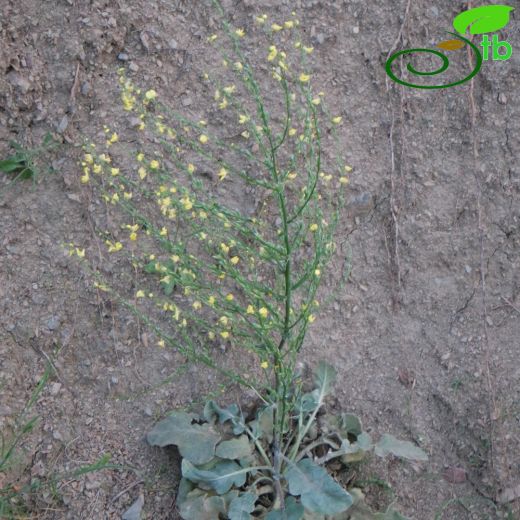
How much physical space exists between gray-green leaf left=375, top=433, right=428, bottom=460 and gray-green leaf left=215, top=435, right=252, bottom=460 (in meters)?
0.56

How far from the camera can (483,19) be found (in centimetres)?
369

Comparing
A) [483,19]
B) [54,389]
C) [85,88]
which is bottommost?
[54,389]

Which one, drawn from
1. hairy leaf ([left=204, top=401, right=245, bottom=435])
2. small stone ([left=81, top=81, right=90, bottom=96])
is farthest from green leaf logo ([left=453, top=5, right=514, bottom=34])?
hairy leaf ([left=204, top=401, right=245, bottom=435])

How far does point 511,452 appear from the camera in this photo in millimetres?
3031

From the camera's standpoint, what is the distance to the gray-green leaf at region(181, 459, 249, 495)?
261 centimetres

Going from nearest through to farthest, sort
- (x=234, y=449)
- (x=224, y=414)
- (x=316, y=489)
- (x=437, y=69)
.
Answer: (x=316, y=489)
(x=234, y=449)
(x=224, y=414)
(x=437, y=69)

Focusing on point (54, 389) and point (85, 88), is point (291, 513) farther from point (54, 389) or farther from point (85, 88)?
point (85, 88)

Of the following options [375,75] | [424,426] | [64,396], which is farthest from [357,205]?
[64,396]

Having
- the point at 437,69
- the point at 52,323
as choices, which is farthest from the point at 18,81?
the point at 437,69

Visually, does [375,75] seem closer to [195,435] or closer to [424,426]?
[424,426]

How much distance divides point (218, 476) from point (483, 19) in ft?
9.33

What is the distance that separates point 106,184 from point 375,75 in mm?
1519

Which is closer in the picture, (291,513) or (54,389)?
(291,513)

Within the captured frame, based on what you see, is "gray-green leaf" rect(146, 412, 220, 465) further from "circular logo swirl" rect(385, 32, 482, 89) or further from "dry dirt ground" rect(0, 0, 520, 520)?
"circular logo swirl" rect(385, 32, 482, 89)
